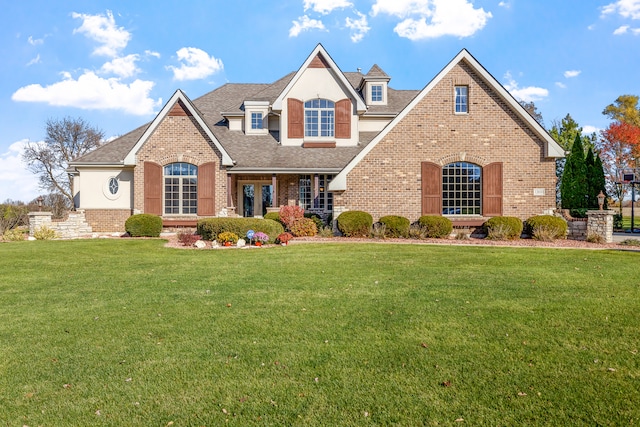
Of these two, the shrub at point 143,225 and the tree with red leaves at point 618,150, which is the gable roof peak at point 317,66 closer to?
the shrub at point 143,225

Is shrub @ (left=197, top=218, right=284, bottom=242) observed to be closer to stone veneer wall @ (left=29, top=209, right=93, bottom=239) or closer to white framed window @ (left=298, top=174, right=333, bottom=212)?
white framed window @ (left=298, top=174, right=333, bottom=212)

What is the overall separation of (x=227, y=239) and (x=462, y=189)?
990 centimetres

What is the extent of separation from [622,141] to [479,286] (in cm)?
3838

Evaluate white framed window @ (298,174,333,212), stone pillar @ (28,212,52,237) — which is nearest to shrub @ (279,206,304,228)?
white framed window @ (298,174,333,212)

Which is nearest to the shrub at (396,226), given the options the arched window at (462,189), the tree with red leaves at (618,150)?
the arched window at (462,189)

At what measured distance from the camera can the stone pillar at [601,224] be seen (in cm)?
1572

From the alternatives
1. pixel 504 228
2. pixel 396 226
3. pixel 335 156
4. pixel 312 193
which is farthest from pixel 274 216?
pixel 504 228

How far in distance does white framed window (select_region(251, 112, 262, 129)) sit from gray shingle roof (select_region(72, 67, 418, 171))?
0.65m

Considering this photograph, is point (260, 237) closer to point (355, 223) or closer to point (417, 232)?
point (355, 223)

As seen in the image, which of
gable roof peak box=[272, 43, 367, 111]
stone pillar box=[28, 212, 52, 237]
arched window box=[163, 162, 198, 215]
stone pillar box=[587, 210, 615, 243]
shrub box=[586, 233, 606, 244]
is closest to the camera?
shrub box=[586, 233, 606, 244]

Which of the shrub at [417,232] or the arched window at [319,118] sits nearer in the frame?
the shrub at [417,232]

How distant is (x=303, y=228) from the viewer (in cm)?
1688

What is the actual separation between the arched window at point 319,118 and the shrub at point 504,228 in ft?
30.6

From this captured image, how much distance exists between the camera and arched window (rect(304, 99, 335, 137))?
70.9 feet
